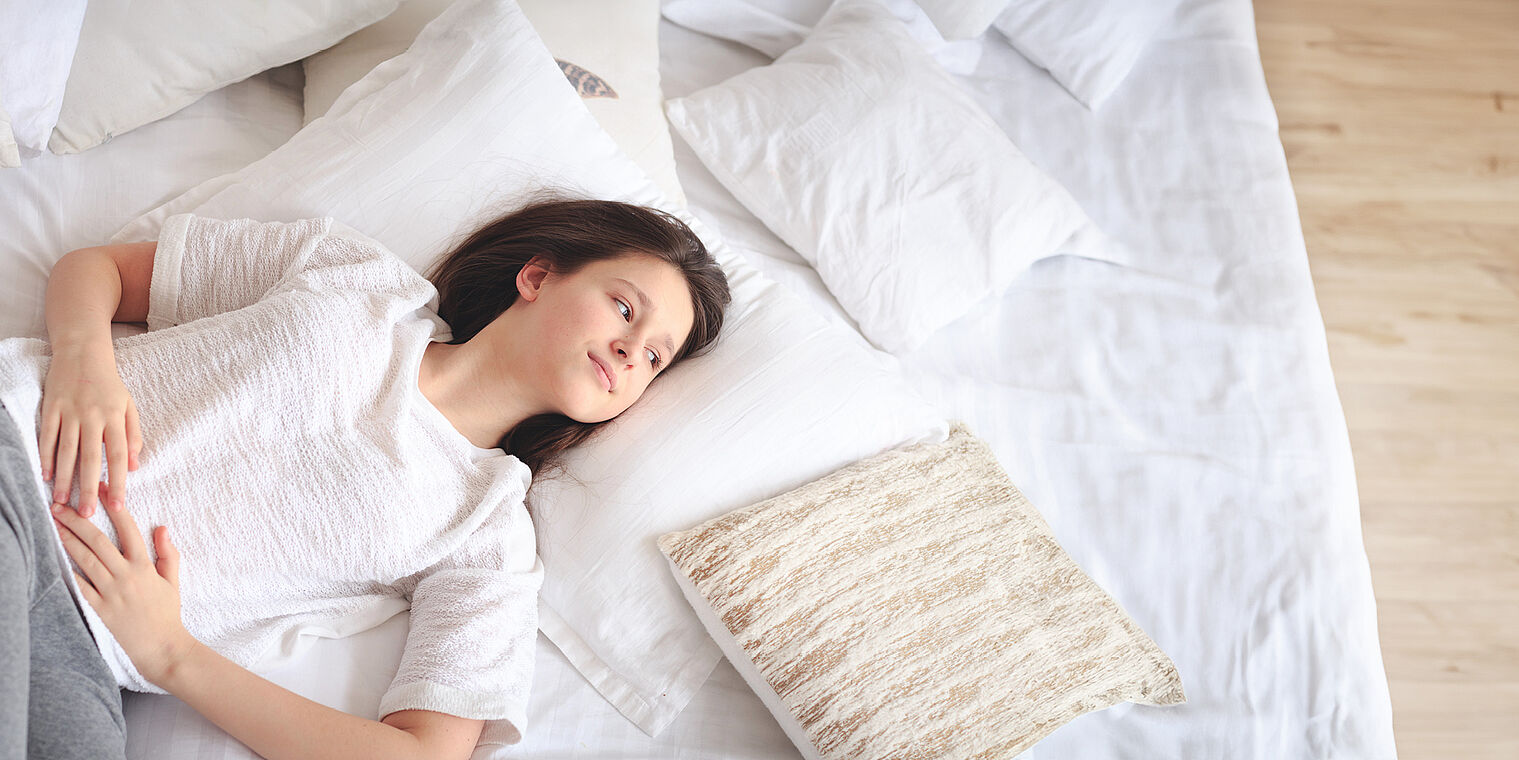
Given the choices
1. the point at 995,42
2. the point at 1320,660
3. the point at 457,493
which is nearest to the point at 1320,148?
the point at 995,42

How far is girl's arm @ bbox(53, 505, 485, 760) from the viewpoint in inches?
34.7

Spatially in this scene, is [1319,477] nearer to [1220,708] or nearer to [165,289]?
[1220,708]

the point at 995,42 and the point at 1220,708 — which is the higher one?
the point at 995,42

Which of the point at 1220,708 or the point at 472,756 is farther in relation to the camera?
the point at 1220,708

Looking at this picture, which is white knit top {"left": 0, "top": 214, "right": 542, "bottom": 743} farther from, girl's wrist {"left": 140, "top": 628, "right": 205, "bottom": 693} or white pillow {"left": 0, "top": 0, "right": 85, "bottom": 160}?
white pillow {"left": 0, "top": 0, "right": 85, "bottom": 160}

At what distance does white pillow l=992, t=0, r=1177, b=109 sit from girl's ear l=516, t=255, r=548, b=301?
101 centimetres

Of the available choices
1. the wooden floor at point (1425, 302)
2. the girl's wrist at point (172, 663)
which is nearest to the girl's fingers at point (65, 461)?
the girl's wrist at point (172, 663)

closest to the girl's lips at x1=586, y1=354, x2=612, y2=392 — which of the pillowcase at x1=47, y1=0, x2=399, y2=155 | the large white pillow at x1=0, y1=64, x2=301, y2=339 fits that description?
the large white pillow at x1=0, y1=64, x2=301, y2=339

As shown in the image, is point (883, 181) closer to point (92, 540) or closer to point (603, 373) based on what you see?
point (603, 373)

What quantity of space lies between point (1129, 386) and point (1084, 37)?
657mm

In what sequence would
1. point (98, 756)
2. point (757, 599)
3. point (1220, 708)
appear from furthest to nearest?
point (1220, 708), point (757, 599), point (98, 756)

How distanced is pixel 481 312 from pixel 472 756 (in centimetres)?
49

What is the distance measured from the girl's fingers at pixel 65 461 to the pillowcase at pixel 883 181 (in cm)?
85

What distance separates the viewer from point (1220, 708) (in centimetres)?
115
